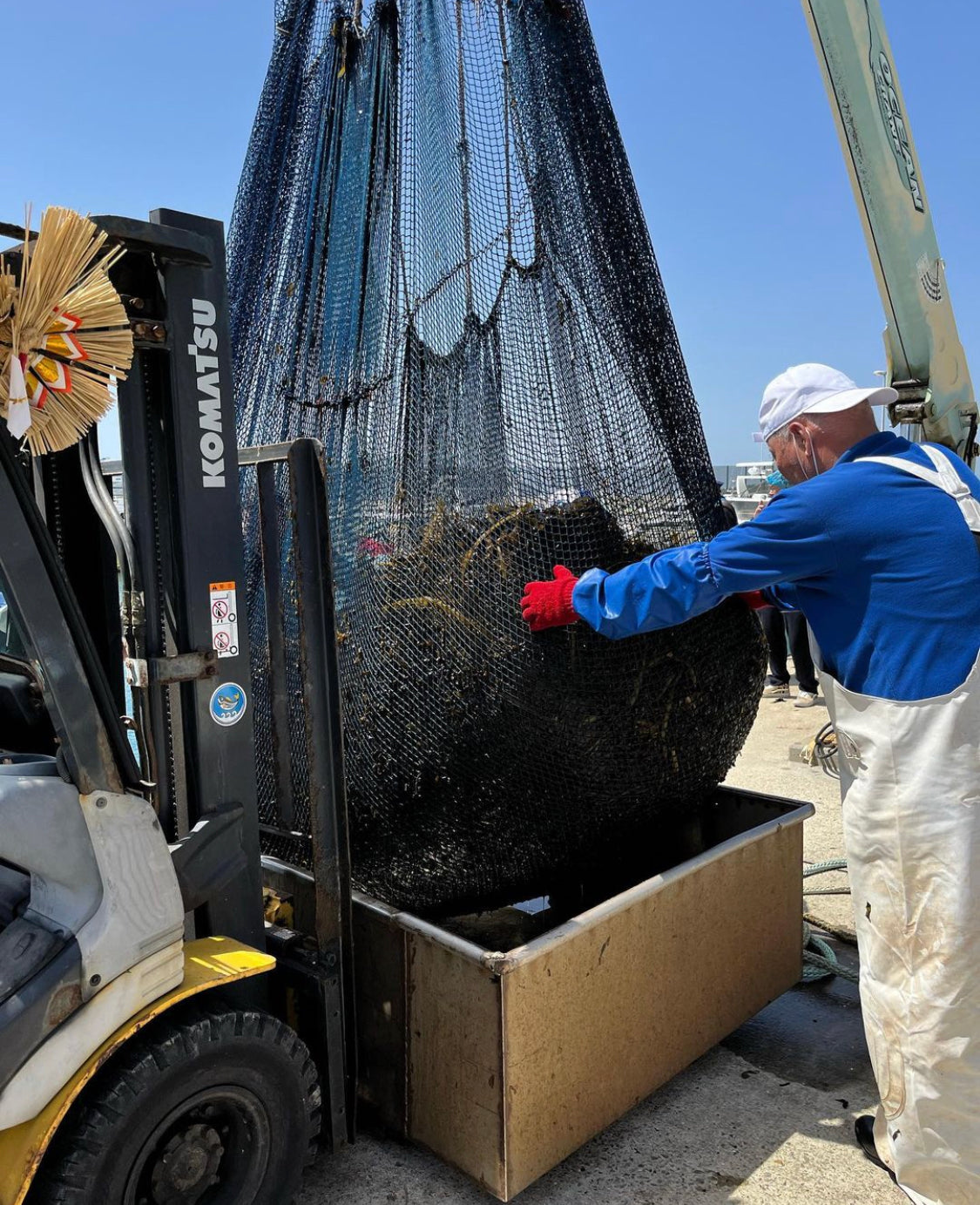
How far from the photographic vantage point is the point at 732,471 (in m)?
23.3

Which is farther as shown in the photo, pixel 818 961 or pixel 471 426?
pixel 818 961

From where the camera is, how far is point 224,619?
2.09 meters

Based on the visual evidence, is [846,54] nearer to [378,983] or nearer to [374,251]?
[374,251]

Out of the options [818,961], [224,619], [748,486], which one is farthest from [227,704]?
[748,486]

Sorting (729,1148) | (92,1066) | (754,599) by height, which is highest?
(754,599)

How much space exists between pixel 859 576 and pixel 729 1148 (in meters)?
1.42

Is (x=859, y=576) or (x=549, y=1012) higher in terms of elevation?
(x=859, y=576)

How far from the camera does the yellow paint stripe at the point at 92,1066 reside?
167 cm

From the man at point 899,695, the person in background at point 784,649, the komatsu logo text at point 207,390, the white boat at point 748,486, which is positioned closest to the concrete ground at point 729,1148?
the man at point 899,695

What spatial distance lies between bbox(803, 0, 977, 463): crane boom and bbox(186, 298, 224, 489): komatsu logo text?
6.90 ft

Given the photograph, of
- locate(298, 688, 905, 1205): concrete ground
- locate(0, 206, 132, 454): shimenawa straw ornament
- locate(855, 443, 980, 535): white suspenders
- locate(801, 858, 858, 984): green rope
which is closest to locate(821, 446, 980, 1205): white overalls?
locate(855, 443, 980, 535): white suspenders

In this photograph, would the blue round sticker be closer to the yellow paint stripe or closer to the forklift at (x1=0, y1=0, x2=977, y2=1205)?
the forklift at (x1=0, y1=0, x2=977, y2=1205)

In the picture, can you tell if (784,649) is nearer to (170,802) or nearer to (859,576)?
(859,576)

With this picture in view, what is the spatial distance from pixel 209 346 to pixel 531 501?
0.81 metres
